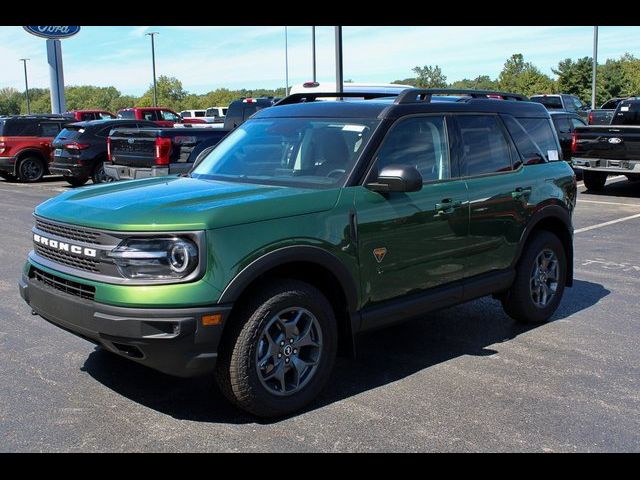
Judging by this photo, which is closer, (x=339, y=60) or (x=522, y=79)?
(x=339, y=60)

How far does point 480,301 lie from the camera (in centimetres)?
669

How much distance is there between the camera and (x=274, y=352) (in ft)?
13.0

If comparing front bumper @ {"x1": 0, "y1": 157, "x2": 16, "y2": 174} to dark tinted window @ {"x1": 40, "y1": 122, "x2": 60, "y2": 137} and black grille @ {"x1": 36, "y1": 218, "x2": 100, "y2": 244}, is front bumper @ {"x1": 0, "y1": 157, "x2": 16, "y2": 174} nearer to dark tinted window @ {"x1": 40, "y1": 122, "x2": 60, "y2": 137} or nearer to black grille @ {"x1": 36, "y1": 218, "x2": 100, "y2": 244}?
dark tinted window @ {"x1": 40, "y1": 122, "x2": 60, "y2": 137}

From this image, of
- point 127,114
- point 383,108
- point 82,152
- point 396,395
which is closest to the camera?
point 396,395

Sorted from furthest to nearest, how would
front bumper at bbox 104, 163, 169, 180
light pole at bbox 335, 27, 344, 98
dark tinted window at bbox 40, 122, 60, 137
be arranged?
1. dark tinted window at bbox 40, 122, 60, 137
2. light pole at bbox 335, 27, 344, 98
3. front bumper at bbox 104, 163, 169, 180

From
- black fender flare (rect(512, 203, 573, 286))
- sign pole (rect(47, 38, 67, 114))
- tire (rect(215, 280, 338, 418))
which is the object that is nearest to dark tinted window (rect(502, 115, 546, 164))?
black fender flare (rect(512, 203, 573, 286))

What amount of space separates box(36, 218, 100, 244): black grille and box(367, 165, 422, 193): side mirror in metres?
1.68

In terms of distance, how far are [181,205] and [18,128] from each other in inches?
691

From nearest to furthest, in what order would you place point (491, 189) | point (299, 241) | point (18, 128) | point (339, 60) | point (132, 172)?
point (299, 241) → point (491, 189) → point (132, 172) → point (339, 60) → point (18, 128)

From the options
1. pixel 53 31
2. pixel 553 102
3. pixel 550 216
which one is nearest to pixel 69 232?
pixel 550 216

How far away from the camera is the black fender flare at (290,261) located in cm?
368

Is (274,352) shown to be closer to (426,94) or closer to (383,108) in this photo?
(383,108)

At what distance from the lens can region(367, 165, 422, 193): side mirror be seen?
428cm

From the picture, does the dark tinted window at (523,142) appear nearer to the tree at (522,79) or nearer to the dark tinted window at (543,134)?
the dark tinted window at (543,134)
